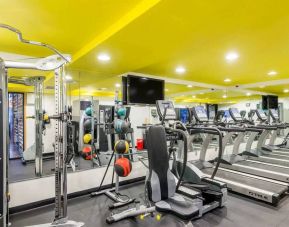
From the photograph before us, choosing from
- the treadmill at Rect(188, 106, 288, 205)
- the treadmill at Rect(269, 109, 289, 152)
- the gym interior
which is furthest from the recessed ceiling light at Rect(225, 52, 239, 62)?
the treadmill at Rect(269, 109, 289, 152)

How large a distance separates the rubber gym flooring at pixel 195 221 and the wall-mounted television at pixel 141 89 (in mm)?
2376

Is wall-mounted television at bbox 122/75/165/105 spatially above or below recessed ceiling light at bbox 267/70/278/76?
below

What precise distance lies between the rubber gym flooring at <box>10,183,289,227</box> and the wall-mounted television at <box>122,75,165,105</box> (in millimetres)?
2376

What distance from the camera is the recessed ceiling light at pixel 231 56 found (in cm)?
386

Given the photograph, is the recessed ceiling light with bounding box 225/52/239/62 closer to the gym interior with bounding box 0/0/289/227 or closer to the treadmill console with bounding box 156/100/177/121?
the gym interior with bounding box 0/0/289/227

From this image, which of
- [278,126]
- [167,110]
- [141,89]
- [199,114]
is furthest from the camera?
[278,126]

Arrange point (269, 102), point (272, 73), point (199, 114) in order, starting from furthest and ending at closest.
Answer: point (269, 102) < point (272, 73) < point (199, 114)

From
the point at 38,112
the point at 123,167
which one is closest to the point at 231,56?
the point at 123,167

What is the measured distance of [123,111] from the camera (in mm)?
3480

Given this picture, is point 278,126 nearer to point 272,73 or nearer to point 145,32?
point 272,73

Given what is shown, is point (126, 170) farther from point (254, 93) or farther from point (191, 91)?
point (254, 93)

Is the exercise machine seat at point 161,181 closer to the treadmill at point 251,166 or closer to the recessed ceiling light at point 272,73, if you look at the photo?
the treadmill at point 251,166

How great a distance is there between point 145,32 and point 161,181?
1.94 m

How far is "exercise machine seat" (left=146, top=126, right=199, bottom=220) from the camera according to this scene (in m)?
2.66
